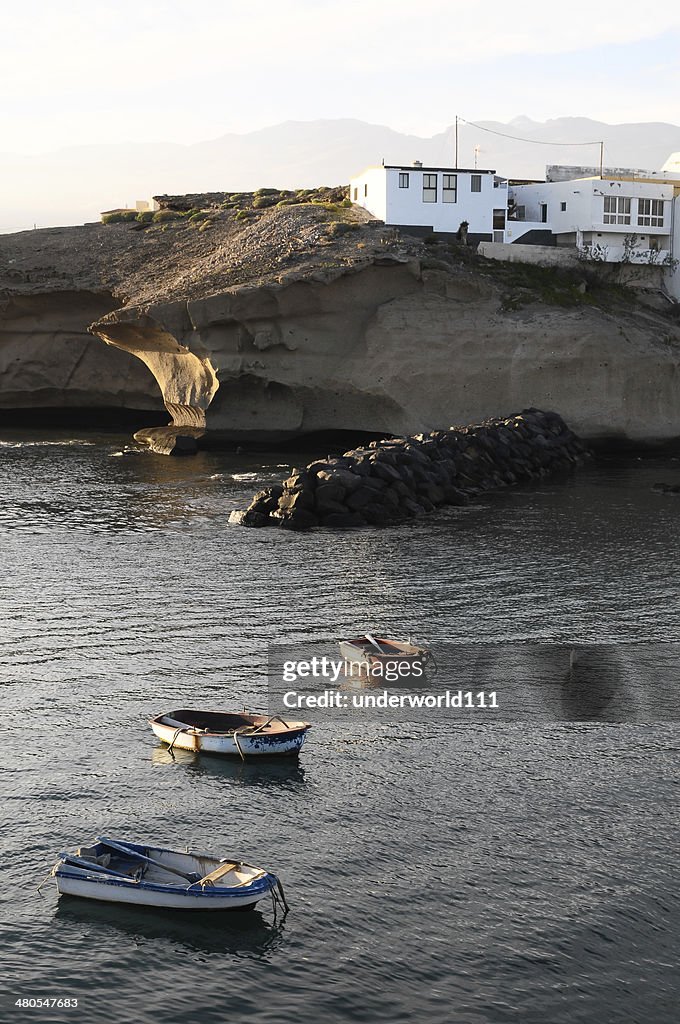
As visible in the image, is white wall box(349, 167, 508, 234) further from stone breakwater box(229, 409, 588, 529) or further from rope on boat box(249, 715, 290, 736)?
rope on boat box(249, 715, 290, 736)

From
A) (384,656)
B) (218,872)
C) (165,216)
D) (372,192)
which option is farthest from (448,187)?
(218,872)

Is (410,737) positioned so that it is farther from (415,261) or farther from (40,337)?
(40,337)

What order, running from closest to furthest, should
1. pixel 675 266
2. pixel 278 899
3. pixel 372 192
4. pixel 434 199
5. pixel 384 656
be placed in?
pixel 278 899 → pixel 384 656 → pixel 434 199 → pixel 372 192 → pixel 675 266

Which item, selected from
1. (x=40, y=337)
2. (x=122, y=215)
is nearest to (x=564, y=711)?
(x=40, y=337)

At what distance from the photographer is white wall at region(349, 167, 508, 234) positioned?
281ft

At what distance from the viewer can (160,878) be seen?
67.8ft

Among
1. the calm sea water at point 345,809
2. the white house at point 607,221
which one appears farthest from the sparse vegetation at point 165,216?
the calm sea water at point 345,809

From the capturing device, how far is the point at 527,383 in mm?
76625

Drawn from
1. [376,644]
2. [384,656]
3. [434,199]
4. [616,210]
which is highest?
[434,199]

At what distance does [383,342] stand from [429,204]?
14923 mm

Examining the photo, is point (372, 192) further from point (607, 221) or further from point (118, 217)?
point (118, 217)

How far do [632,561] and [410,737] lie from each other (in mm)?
21112

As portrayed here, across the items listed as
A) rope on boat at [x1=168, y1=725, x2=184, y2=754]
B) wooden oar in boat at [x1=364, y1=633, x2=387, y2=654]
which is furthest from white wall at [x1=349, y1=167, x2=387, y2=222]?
rope on boat at [x1=168, y1=725, x2=184, y2=754]
